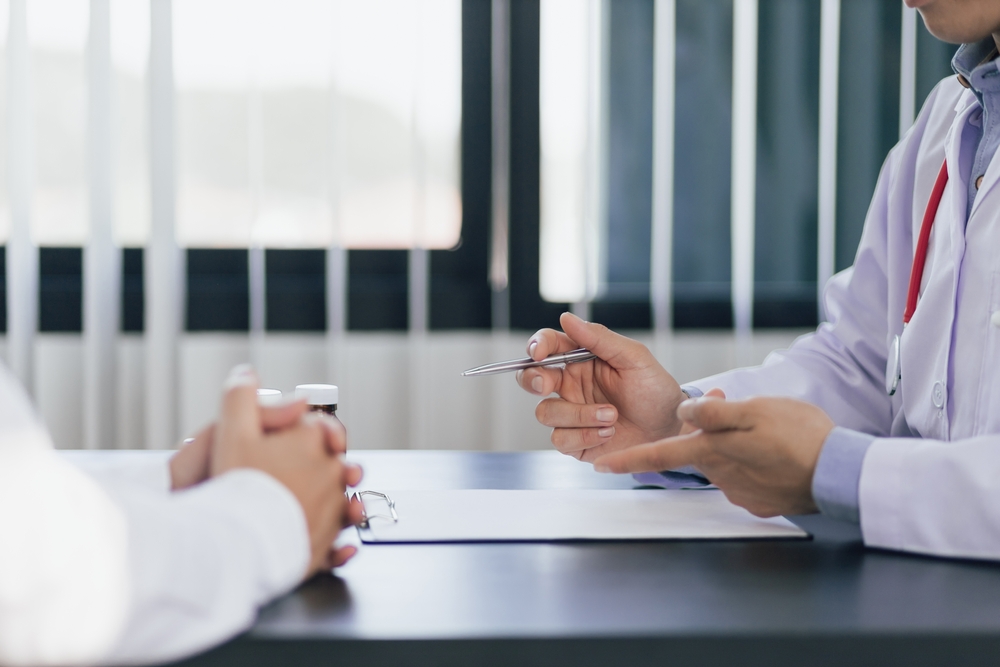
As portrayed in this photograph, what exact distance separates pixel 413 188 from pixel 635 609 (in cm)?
146

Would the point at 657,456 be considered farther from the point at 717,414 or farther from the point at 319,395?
the point at 319,395

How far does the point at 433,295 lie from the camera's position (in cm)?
194

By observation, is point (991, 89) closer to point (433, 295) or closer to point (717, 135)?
point (717, 135)

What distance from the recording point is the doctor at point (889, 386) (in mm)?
712

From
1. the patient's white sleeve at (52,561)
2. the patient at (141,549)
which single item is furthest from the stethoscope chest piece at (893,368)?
the patient's white sleeve at (52,561)

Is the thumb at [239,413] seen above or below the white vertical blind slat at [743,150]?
below

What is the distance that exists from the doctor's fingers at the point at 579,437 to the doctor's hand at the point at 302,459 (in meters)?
0.44

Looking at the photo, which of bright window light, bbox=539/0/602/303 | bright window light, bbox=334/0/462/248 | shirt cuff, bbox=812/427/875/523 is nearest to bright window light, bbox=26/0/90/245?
bright window light, bbox=334/0/462/248

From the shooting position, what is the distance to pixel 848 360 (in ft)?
3.94

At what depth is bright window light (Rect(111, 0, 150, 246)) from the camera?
1825mm

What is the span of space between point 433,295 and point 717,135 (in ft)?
2.49

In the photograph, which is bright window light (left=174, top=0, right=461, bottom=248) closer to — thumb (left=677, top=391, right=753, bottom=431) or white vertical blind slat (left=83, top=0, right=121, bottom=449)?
white vertical blind slat (left=83, top=0, right=121, bottom=449)

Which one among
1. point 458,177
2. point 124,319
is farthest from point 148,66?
point 458,177

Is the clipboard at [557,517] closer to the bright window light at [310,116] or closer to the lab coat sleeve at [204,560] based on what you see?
the lab coat sleeve at [204,560]
